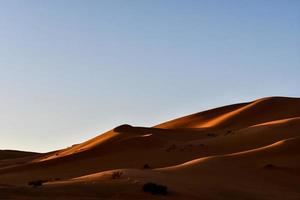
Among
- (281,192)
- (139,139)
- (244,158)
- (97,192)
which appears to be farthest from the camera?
(139,139)

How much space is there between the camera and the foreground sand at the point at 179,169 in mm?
18875

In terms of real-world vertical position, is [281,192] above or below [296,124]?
below

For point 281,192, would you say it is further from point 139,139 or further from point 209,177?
point 139,139

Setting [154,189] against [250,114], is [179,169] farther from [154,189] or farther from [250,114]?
[250,114]

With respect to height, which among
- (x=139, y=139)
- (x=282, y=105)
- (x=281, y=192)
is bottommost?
(x=281, y=192)

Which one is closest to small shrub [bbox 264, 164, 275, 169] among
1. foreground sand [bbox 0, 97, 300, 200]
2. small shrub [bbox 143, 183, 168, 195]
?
foreground sand [bbox 0, 97, 300, 200]

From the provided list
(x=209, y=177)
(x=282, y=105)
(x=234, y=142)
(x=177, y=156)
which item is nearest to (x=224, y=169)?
(x=209, y=177)

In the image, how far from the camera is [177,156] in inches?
1507

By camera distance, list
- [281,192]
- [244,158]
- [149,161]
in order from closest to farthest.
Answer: [281,192]
[244,158]
[149,161]

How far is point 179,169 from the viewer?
2667 centimetres

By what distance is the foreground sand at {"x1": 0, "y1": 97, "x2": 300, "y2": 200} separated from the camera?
18.9 m

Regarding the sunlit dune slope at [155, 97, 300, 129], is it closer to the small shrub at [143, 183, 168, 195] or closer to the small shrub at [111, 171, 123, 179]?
the small shrub at [111, 171, 123, 179]

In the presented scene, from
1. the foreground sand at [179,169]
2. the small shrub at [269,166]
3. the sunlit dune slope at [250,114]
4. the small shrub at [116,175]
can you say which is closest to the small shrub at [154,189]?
the foreground sand at [179,169]

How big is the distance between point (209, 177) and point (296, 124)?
22.1 metres
